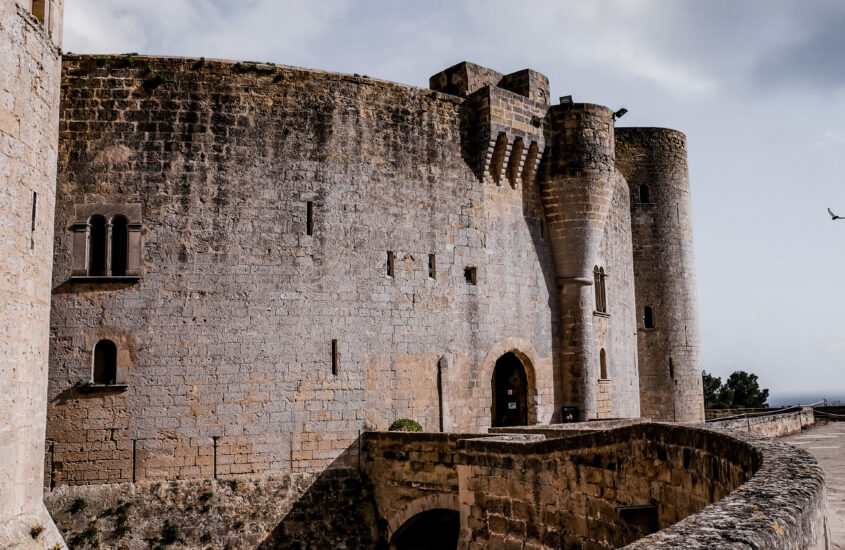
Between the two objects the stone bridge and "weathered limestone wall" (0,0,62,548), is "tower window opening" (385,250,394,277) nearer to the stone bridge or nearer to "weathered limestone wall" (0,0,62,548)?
the stone bridge

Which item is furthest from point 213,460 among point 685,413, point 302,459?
point 685,413

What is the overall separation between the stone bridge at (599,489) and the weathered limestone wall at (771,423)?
6.90 m

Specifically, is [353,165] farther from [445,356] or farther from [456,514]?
[456,514]

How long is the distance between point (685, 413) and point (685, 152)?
8491 mm

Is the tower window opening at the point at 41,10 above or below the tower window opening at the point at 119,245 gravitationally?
above

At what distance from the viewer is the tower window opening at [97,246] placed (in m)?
13.5

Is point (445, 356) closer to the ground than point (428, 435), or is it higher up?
higher up

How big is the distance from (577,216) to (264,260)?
7507 mm

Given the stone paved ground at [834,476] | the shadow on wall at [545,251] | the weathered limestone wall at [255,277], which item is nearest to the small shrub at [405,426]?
the weathered limestone wall at [255,277]

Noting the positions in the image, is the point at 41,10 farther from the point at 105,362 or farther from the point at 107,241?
the point at 105,362

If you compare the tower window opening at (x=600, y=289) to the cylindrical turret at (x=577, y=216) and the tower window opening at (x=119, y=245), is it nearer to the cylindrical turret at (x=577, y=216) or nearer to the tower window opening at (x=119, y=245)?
the cylindrical turret at (x=577, y=216)

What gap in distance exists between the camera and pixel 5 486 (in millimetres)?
9656

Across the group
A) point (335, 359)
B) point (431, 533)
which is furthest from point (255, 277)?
point (431, 533)

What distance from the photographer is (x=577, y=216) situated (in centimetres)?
1828
